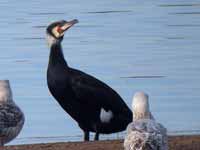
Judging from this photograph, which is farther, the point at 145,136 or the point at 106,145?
the point at 106,145

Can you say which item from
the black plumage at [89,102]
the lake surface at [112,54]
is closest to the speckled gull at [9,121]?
the black plumage at [89,102]

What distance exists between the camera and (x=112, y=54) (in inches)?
989

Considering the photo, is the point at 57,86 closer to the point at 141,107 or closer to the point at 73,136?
the point at 73,136

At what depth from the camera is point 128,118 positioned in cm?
1697

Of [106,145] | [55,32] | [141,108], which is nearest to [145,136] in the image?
[141,108]

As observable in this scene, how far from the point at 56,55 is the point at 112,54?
7848 mm

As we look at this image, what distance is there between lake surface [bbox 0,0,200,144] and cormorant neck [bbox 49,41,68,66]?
1127 millimetres

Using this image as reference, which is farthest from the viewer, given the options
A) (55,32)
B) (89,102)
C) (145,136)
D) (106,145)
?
(55,32)

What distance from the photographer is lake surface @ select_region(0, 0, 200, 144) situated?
1928 cm

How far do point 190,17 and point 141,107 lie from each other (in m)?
16.5

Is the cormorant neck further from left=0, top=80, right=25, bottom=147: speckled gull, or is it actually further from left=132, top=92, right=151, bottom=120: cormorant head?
left=132, top=92, right=151, bottom=120: cormorant head

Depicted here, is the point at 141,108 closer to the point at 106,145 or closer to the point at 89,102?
the point at 106,145

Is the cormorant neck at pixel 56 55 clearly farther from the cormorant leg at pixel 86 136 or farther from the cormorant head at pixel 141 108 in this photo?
the cormorant head at pixel 141 108

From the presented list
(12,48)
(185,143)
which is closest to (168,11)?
(12,48)
